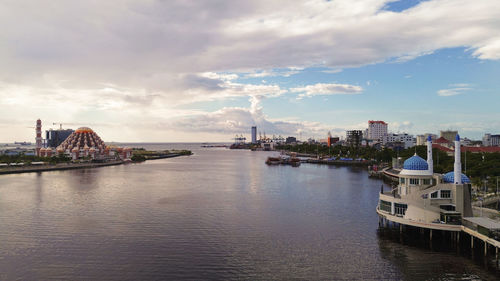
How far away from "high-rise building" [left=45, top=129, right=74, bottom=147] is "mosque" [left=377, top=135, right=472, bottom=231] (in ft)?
564

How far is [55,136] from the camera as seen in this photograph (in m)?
172

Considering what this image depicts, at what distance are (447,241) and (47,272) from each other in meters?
26.6

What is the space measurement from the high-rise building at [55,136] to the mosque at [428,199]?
172m

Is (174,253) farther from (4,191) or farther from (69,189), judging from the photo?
(4,191)

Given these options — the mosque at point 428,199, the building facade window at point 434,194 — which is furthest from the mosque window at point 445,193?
the building facade window at point 434,194

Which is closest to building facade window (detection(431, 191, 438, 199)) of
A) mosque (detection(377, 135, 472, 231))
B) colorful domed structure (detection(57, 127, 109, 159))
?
mosque (detection(377, 135, 472, 231))

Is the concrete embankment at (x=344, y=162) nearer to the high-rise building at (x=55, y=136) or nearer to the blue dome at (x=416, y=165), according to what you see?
the blue dome at (x=416, y=165)

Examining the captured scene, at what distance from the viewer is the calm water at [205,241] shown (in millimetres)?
20047

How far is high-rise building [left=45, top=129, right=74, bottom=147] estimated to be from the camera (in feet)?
552

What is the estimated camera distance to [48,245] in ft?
79.2

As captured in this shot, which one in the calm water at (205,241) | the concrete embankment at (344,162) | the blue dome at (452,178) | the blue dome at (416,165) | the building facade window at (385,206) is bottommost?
the calm water at (205,241)

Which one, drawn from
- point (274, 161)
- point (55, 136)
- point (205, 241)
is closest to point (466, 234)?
point (205, 241)

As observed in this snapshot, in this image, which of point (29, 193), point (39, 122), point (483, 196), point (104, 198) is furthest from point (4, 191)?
point (39, 122)

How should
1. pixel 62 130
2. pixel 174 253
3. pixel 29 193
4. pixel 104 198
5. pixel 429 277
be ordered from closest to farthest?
1. pixel 429 277
2. pixel 174 253
3. pixel 104 198
4. pixel 29 193
5. pixel 62 130
